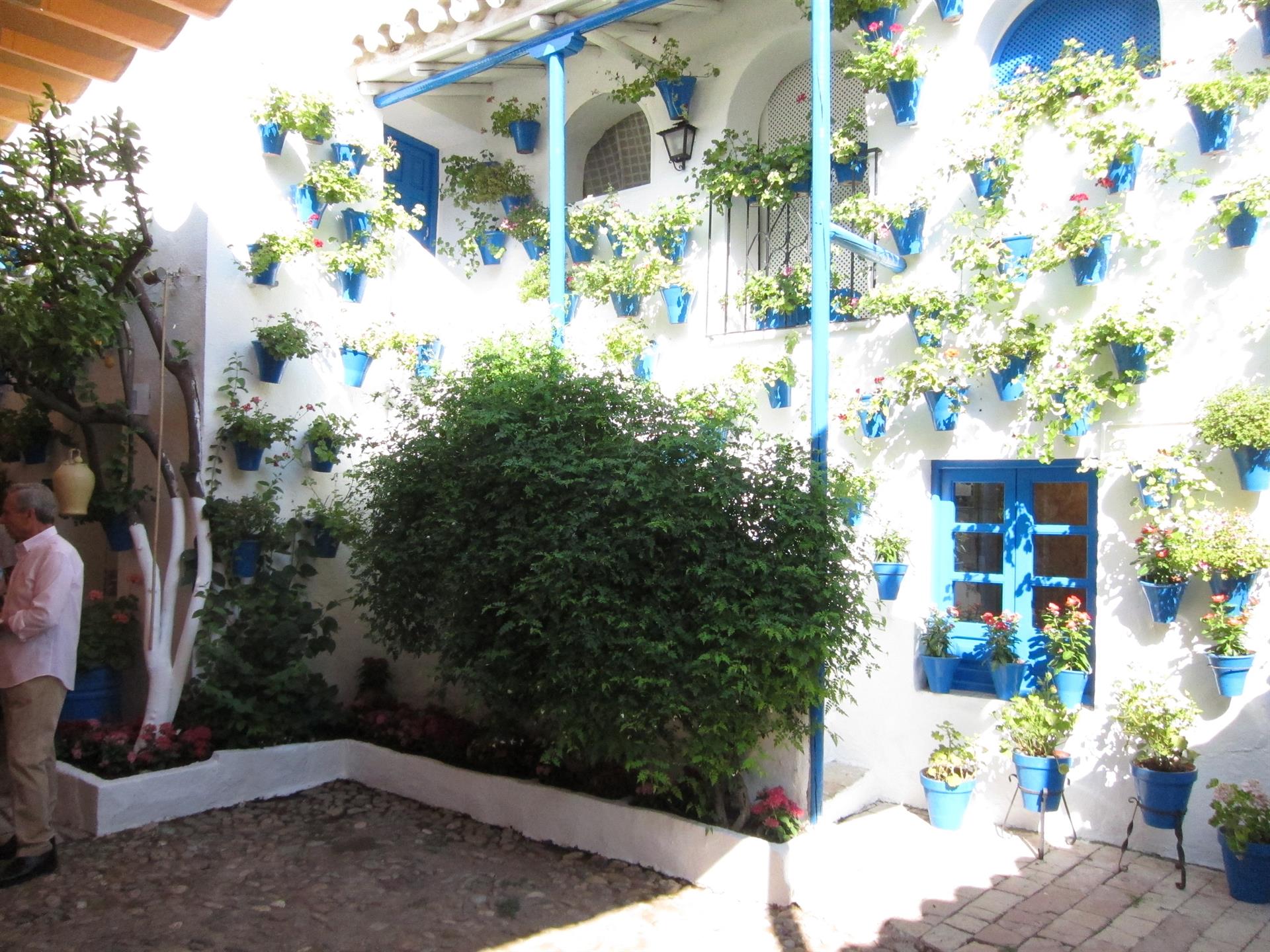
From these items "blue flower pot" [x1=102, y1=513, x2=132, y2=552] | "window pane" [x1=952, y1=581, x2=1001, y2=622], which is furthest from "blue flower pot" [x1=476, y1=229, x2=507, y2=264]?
"window pane" [x1=952, y1=581, x2=1001, y2=622]

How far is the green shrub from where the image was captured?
195 inches

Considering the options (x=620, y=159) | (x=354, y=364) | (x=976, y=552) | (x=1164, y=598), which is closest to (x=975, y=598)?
(x=976, y=552)

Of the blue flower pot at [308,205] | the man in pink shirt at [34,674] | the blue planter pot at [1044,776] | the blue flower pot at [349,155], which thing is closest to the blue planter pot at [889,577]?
the blue planter pot at [1044,776]

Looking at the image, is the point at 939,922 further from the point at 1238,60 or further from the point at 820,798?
the point at 1238,60

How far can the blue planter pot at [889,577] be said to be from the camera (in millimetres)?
6422

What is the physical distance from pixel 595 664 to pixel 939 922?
2.06 m

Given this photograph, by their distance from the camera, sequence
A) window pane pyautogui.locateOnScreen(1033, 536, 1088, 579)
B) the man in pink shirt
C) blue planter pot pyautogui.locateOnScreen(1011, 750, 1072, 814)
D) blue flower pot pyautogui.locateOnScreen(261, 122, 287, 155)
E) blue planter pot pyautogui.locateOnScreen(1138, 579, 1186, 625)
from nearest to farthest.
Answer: the man in pink shirt < blue planter pot pyautogui.locateOnScreen(1138, 579, 1186, 625) < blue planter pot pyautogui.locateOnScreen(1011, 750, 1072, 814) < window pane pyautogui.locateOnScreen(1033, 536, 1088, 579) < blue flower pot pyautogui.locateOnScreen(261, 122, 287, 155)

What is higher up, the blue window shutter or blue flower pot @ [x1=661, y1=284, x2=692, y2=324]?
the blue window shutter

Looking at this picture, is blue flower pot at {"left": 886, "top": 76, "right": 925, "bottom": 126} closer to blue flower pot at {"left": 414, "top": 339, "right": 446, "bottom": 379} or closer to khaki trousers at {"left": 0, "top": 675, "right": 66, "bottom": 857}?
blue flower pot at {"left": 414, "top": 339, "right": 446, "bottom": 379}

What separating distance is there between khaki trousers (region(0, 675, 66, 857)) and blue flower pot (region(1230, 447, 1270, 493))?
6.22 m

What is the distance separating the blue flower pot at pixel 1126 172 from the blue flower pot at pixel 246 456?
5762 millimetres

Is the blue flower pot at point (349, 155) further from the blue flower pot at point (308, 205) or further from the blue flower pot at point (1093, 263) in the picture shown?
the blue flower pot at point (1093, 263)

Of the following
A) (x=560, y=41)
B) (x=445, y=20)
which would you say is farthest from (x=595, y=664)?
(x=445, y=20)

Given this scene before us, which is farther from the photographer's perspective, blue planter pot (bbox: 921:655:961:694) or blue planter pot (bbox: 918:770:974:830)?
blue planter pot (bbox: 921:655:961:694)
